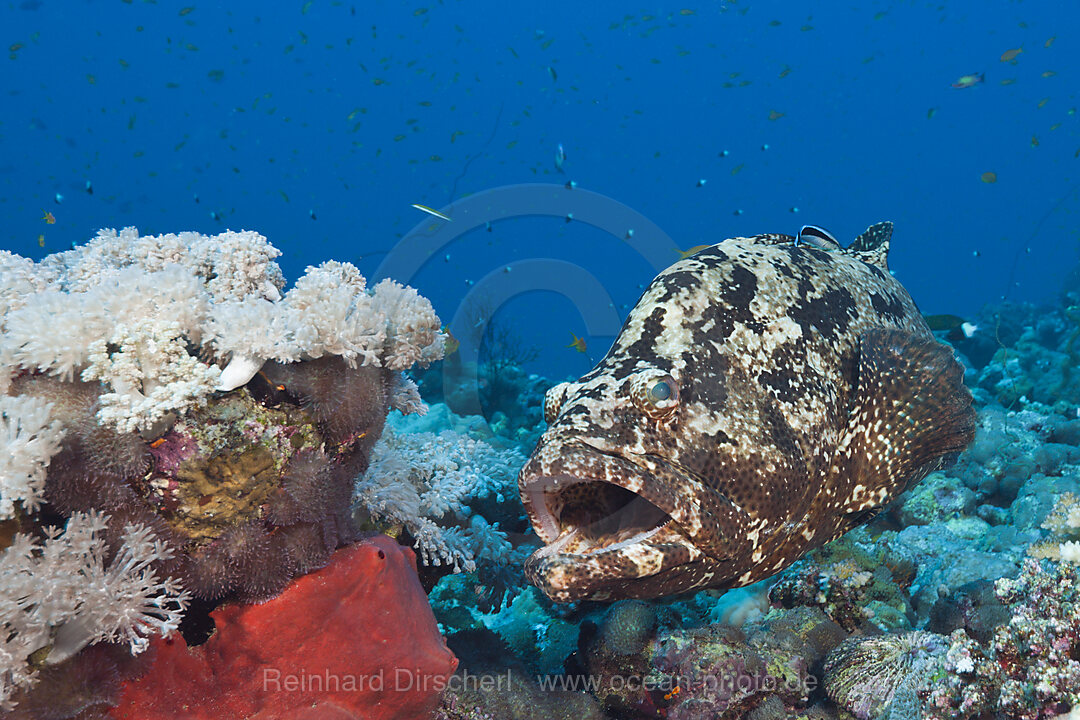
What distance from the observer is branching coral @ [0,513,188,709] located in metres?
1.69

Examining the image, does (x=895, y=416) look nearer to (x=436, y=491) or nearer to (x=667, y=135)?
(x=436, y=491)

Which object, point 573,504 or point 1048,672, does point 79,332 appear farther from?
point 1048,672

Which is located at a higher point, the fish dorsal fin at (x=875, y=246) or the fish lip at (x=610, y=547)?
the fish dorsal fin at (x=875, y=246)

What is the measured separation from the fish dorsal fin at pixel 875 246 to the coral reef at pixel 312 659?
442 centimetres

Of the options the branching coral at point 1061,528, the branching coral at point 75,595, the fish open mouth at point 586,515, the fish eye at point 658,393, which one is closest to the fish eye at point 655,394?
the fish eye at point 658,393

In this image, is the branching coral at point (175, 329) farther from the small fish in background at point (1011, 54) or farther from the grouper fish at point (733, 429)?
the small fish in background at point (1011, 54)

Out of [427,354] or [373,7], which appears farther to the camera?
[373,7]

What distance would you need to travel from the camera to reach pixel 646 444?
2.64 meters

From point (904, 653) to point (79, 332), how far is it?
4.17 meters

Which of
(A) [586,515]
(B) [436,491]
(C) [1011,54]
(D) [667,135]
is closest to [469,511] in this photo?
(B) [436,491]

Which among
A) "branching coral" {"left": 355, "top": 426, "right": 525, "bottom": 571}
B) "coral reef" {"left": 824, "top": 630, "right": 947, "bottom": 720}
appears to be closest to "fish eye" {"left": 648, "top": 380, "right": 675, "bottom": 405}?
"branching coral" {"left": 355, "top": 426, "right": 525, "bottom": 571}

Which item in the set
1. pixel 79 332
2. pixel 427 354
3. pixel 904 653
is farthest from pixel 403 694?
pixel 904 653

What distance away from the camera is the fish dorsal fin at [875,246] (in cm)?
465

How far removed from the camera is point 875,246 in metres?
4.90
